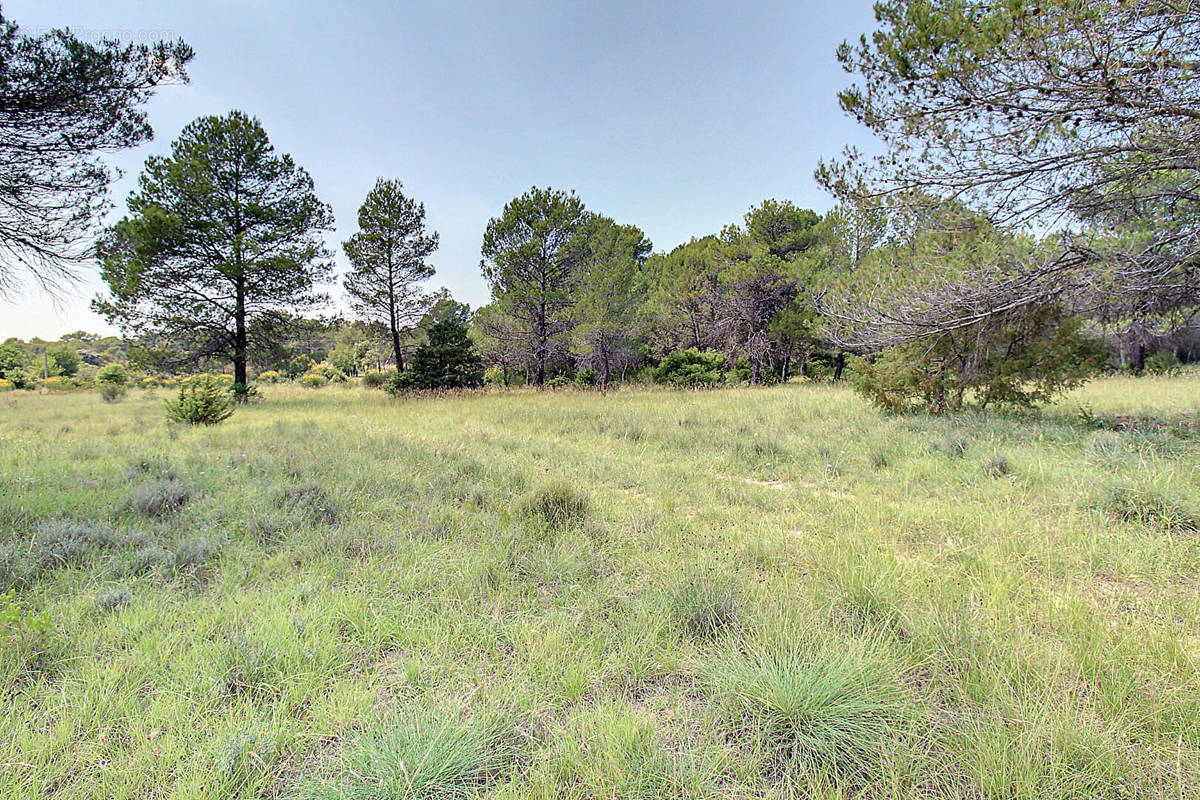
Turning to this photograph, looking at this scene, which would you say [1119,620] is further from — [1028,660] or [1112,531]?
[1112,531]

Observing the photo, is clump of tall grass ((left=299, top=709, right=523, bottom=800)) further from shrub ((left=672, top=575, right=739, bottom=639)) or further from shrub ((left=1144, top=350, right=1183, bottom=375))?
shrub ((left=1144, top=350, right=1183, bottom=375))

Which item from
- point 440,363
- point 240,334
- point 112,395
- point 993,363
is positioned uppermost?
point 240,334

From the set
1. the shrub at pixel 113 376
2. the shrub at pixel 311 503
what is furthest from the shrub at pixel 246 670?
the shrub at pixel 113 376

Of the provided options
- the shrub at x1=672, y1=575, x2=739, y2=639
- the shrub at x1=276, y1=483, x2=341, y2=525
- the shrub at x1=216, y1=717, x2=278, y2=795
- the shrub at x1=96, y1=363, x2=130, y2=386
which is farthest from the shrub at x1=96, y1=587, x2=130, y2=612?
the shrub at x1=96, y1=363, x2=130, y2=386

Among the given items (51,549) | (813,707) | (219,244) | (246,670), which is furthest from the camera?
(219,244)

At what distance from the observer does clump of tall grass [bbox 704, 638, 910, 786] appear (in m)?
1.38

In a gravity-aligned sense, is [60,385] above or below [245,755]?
above

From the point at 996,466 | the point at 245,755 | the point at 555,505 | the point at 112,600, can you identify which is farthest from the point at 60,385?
the point at 996,466

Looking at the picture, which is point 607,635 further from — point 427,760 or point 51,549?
point 51,549

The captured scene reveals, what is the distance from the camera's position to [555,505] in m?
3.73

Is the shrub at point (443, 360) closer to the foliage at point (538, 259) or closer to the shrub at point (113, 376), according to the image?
the foliage at point (538, 259)

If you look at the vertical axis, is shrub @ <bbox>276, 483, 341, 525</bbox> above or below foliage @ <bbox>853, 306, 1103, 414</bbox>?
below

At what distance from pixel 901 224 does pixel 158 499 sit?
9.37m

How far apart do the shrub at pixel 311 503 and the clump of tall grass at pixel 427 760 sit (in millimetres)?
2506
